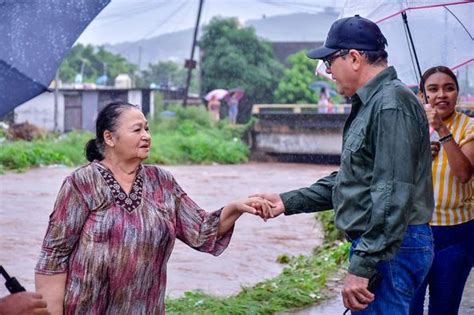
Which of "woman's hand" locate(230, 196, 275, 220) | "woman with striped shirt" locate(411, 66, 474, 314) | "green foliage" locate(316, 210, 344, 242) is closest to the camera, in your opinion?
"woman's hand" locate(230, 196, 275, 220)

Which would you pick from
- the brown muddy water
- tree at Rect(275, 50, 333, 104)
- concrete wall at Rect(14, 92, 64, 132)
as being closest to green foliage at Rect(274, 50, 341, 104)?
tree at Rect(275, 50, 333, 104)

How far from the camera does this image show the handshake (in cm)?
397

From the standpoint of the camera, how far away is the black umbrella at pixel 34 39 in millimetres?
3424

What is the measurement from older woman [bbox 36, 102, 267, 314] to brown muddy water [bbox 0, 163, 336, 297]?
4.16 metres

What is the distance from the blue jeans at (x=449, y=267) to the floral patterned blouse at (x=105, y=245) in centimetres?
155

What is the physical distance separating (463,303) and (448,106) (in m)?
2.63

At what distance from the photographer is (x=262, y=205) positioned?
4.02m

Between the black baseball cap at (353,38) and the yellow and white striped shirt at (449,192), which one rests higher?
the black baseball cap at (353,38)

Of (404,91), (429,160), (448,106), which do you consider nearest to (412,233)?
(429,160)

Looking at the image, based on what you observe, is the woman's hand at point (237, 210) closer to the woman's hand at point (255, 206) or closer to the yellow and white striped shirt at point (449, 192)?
the woman's hand at point (255, 206)

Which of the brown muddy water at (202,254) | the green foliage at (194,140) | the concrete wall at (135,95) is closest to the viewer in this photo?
the brown muddy water at (202,254)

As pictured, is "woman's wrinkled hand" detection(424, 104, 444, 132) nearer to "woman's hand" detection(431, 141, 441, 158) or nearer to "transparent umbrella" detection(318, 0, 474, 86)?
"woman's hand" detection(431, 141, 441, 158)

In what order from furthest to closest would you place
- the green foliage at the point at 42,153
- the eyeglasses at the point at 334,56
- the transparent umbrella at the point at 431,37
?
1. the green foliage at the point at 42,153
2. the transparent umbrella at the point at 431,37
3. the eyeglasses at the point at 334,56

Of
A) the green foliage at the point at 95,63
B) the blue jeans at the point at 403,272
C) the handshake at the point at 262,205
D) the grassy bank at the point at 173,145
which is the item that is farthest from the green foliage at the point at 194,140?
the blue jeans at the point at 403,272
